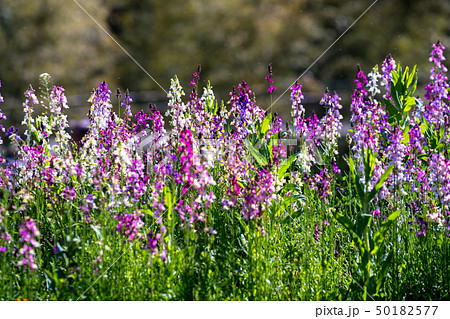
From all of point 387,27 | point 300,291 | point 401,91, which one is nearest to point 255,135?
point 401,91

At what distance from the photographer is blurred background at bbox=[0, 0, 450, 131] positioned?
53.0 ft

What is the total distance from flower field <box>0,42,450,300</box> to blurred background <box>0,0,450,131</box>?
1142 centimetres

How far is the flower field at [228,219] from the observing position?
9.87 ft

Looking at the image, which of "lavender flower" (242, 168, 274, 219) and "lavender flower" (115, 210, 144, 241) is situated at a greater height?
"lavender flower" (242, 168, 274, 219)

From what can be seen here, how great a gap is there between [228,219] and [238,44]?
46.0ft

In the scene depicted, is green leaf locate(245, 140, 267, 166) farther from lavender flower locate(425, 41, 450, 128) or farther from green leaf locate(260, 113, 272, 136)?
lavender flower locate(425, 41, 450, 128)

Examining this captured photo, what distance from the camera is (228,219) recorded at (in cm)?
371

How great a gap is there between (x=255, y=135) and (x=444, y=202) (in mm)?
1674

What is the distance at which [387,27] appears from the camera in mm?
16656

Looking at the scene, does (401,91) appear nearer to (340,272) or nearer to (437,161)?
(437,161)

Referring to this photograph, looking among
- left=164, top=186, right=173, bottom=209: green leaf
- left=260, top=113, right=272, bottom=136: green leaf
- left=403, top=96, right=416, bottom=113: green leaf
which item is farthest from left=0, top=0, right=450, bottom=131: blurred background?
left=164, top=186, right=173, bottom=209: green leaf

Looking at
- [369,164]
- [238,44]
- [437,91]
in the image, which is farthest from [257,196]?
[238,44]

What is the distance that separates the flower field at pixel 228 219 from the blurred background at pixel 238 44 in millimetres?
11417

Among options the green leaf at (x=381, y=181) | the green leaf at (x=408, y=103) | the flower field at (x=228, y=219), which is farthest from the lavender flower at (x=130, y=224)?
the green leaf at (x=408, y=103)
